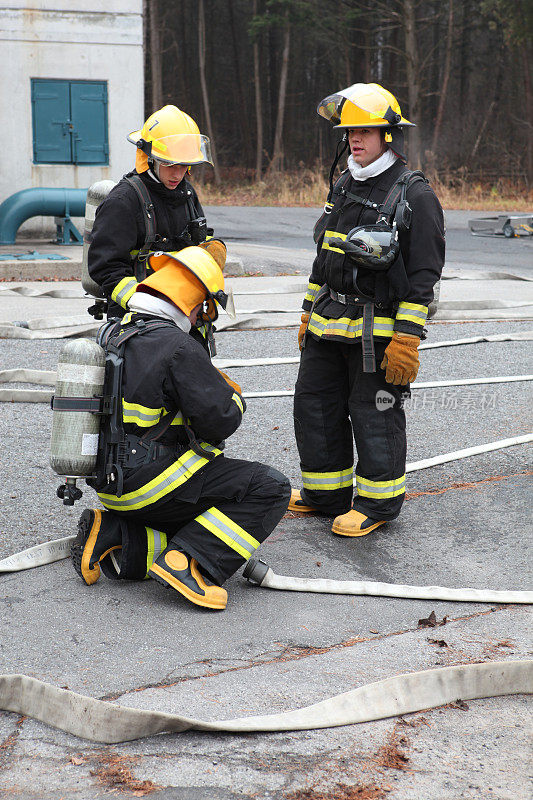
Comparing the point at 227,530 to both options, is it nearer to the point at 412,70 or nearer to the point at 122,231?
the point at 122,231

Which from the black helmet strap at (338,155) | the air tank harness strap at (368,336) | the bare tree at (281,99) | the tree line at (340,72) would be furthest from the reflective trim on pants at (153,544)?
the bare tree at (281,99)

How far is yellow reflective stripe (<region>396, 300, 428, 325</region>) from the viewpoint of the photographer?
4129 millimetres

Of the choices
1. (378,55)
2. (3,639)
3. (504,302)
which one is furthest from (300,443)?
(378,55)

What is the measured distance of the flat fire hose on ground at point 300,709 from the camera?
2662 millimetres

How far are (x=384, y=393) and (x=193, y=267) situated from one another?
1226 mm

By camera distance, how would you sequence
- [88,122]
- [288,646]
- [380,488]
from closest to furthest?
[288,646] → [380,488] → [88,122]

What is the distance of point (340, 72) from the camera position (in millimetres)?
39906

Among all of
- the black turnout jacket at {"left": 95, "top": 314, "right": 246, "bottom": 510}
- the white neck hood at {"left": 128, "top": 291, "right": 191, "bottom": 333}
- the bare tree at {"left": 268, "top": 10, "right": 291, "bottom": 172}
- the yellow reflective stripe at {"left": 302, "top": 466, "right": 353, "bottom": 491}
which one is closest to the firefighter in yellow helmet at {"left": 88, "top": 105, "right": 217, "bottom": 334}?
the white neck hood at {"left": 128, "top": 291, "right": 191, "bottom": 333}

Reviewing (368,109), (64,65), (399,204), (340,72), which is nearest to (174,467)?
(399,204)

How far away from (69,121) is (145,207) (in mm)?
9094

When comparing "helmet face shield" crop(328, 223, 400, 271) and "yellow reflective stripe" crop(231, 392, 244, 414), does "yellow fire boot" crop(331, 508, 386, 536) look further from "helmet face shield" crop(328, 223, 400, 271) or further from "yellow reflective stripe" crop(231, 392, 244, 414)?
"helmet face shield" crop(328, 223, 400, 271)

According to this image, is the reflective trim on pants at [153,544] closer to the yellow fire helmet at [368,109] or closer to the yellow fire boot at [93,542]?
the yellow fire boot at [93,542]

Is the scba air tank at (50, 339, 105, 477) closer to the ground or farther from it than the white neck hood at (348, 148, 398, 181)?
closer to the ground

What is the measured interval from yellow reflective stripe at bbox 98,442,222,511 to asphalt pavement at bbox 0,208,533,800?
39 centimetres
